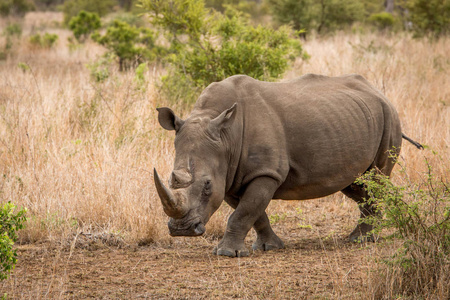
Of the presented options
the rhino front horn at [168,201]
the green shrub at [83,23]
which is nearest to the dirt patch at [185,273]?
the rhino front horn at [168,201]

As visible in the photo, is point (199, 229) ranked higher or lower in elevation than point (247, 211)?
higher

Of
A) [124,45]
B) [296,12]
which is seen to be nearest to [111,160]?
[124,45]

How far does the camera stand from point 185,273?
5.02 m

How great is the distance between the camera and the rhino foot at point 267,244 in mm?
5871

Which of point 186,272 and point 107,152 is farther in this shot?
point 107,152

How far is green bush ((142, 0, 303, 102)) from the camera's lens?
9.38 meters

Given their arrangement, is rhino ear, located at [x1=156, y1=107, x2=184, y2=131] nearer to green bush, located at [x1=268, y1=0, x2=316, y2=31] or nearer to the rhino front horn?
the rhino front horn

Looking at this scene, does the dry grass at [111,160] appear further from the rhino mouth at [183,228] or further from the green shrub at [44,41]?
the green shrub at [44,41]

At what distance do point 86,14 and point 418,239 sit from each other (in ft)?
60.7

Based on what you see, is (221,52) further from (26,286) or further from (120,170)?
(26,286)

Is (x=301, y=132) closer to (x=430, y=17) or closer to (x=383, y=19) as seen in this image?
(x=430, y=17)

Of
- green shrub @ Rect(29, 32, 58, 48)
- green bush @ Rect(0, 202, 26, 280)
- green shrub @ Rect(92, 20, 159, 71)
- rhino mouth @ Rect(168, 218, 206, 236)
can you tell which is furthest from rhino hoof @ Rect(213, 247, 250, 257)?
green shrub @ Rect(29, 32, 58, 48)

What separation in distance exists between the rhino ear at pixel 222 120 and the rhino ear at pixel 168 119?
0.28m

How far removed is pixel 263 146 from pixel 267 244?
100 centimetres
